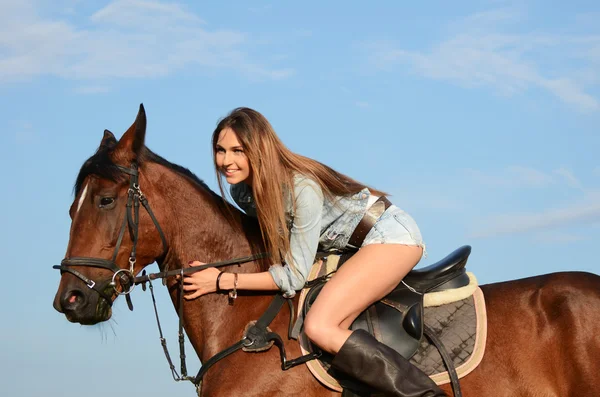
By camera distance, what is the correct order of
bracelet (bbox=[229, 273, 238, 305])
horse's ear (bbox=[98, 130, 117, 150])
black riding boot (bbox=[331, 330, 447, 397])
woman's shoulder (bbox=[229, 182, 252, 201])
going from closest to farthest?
black riding boot (bbox=[331, 330, 447, 397]) → bracelet (bbox=[229, 273, 238, 305]) → horse's ear (bbox=[98, 130, 117, 150]) → woman's shoulder (bbox=[229, 182, 252, 201])

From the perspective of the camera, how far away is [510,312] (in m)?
6.42

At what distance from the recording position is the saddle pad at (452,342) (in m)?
6.18

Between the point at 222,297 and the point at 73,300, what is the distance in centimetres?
123

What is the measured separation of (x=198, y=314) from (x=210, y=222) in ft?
2.65

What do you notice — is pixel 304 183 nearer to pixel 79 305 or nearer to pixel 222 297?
pixel 222 297

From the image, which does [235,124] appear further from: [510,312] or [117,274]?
[510,312]

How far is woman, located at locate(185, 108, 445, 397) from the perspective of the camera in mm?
5930

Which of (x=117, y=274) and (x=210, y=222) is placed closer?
(x=117, y=274)

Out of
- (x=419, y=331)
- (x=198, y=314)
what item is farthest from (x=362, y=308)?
(x=198, y=314)

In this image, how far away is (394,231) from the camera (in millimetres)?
6430

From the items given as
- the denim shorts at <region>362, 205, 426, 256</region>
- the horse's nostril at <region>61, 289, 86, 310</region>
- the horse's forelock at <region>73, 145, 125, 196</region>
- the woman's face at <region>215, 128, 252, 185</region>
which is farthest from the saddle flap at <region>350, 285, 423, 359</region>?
the horse's forelock at <region>73, 145, 125, 196</region>

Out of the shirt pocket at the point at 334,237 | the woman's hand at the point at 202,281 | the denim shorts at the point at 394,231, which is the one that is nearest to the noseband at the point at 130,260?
the woman's hand at the point at 202,281

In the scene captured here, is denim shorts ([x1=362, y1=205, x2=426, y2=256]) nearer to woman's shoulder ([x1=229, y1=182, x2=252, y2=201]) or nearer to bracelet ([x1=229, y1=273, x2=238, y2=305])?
bracelet ([x1=229, y1=273, x2=238, y2=305])

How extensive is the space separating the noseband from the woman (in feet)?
1.61
